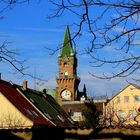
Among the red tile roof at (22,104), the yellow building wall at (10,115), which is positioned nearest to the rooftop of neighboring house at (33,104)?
the red tile roof at (22,104)

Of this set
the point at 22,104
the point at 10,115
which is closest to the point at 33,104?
the point at 22,104

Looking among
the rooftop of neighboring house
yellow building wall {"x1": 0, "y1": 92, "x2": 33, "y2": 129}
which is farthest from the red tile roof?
yellow building wall {"x1": 0, "y1": 92, "x2": 33, "y2": 129}

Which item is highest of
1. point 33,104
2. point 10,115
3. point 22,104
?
point 33,104

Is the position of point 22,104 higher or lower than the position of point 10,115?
higher

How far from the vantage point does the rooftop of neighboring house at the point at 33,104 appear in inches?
1851

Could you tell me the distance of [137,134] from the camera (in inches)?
358

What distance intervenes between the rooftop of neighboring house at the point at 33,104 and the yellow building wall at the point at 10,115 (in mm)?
664

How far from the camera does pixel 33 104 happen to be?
51812 mm

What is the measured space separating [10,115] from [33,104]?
7511 mm

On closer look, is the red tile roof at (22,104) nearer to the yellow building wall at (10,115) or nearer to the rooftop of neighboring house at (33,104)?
the rooftop of neighboring house at (33,104)

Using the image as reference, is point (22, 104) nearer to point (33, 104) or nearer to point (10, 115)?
point (33, 104)

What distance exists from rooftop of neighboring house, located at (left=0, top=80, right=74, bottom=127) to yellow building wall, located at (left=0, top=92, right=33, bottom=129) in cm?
66

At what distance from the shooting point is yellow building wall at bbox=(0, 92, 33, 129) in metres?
43.6

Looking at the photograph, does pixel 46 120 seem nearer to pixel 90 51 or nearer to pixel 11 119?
pixel 11 119
